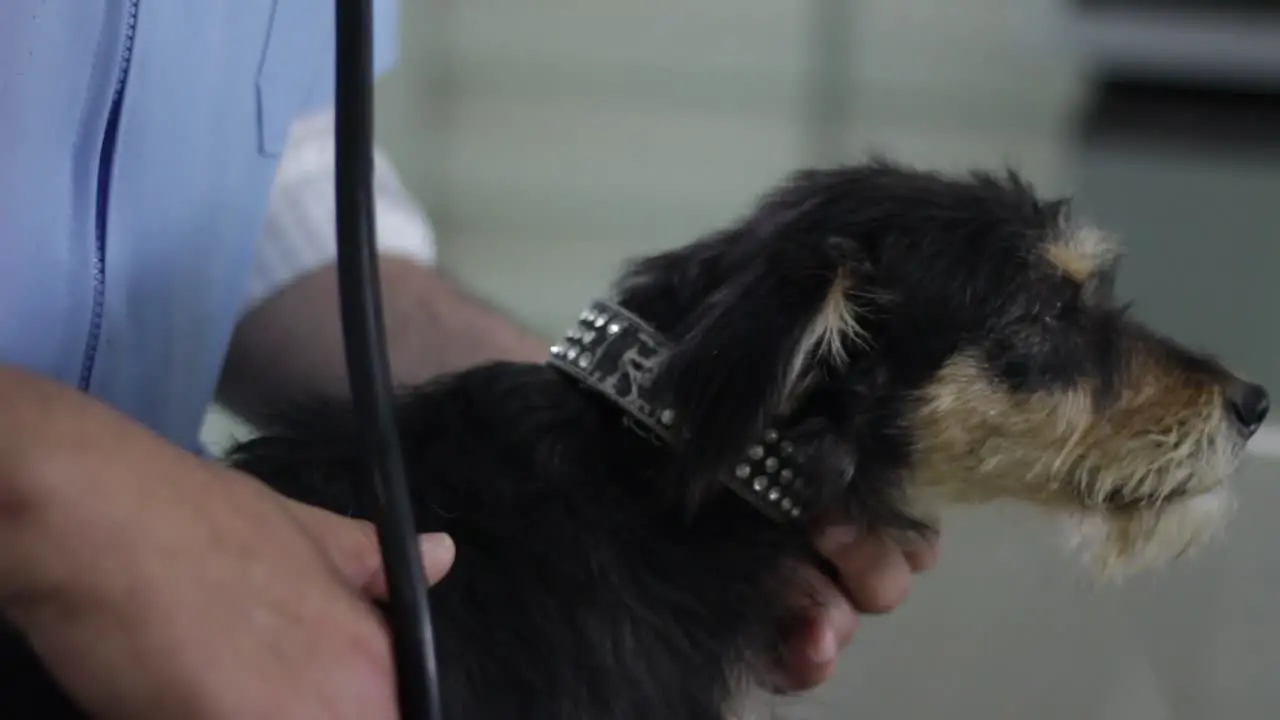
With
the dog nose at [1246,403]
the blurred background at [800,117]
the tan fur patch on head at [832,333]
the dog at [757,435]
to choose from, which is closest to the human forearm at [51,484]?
the dog at [757,435]

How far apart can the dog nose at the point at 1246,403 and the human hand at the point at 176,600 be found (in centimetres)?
53

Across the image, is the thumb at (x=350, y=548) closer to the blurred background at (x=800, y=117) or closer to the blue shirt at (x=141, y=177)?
the blue shirt at (x=141, y=177)

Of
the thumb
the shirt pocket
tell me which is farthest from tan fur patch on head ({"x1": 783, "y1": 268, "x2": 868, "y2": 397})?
the shirt pocket

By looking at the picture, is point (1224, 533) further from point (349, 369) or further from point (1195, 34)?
point (1195, 34)

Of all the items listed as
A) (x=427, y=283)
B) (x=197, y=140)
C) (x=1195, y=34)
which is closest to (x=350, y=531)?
(x=197, y=140)

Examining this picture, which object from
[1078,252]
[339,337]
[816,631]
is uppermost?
[1078,252]

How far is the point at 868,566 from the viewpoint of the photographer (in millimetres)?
767

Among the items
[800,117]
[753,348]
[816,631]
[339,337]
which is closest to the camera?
[753,348]

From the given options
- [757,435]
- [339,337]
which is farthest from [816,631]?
[339,337]

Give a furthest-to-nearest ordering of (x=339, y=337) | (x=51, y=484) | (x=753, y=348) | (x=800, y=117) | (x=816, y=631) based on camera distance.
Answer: (x=800, y=117) < (x=339, y=337) < (x=816, y=631) < (x=753, y=348) < (x=51, y=484)

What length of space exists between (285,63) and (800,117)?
1.30 m

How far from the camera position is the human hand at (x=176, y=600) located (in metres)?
0.47

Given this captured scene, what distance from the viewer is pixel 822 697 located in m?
1.10

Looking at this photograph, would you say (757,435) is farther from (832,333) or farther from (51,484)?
(51,484)
